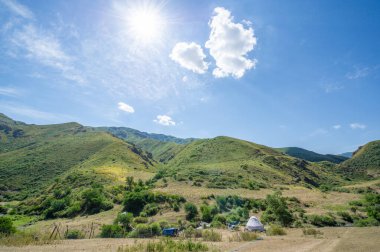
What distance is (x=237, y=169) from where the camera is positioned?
76.3 m

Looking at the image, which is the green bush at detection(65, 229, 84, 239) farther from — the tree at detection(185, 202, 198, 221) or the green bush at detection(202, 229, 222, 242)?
the tree at detection(185, 202, 198, 221)

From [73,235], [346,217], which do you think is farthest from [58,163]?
→ [346,217]

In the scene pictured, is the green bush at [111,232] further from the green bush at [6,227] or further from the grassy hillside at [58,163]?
the grassy hillside at [58,163]

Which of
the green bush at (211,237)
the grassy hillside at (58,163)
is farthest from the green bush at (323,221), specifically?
the grassy hillside at (58,163)

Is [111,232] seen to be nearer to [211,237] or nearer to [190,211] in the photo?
[211,237]

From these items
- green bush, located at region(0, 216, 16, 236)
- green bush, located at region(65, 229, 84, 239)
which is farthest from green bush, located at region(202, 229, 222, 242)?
green bush, located at region(0, 216, 16, 236)

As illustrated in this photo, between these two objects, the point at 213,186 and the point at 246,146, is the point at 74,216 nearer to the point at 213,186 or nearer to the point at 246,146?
the point at 213,186

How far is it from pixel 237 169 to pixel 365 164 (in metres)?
73.7

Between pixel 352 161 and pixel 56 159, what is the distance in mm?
128223

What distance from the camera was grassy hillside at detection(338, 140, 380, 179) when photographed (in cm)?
10682

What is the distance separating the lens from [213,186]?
58781 mm

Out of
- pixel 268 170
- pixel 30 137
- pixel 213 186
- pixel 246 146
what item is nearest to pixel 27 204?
pixel 213 186

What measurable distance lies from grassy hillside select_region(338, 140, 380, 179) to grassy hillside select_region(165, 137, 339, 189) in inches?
590

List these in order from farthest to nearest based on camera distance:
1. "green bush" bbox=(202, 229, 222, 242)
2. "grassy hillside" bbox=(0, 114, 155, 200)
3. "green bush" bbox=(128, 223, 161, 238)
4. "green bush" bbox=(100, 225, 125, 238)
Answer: "grassy hillside" bbox=(0, 114, 155, 200) → "green bush" bbox=(100, 225, 125, 238) → "green bush" bbox=(128, 223, 161, 238) → "green bush" bbox=(202, 229, 222, 242)
